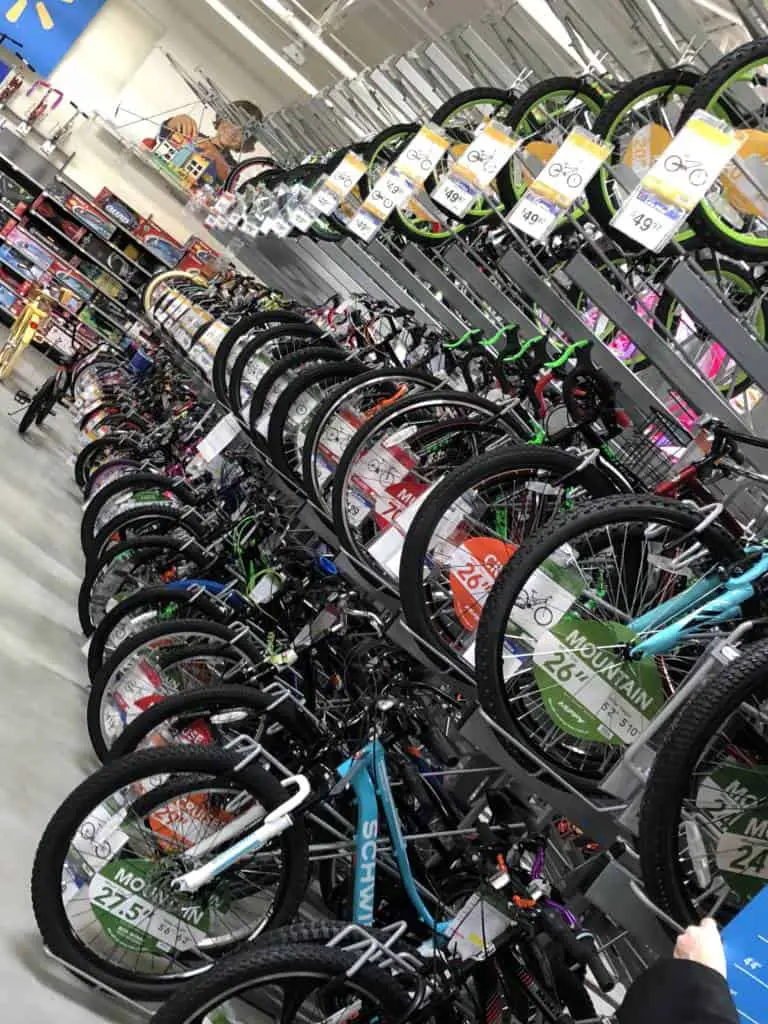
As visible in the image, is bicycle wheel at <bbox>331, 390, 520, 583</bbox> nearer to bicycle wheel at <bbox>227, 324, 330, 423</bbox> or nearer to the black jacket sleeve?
bicycle wheel at <bbox>227, 324, 330, 423</bbox>

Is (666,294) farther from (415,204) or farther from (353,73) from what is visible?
(353,73)

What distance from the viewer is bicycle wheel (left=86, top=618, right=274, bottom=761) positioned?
3479 mm

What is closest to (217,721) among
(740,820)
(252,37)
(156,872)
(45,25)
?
(156,872)

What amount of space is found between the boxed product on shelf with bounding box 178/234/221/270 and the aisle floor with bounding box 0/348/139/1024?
4862 mm

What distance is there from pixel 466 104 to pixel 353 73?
5.30 m

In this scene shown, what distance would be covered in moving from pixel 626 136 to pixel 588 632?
222 cm

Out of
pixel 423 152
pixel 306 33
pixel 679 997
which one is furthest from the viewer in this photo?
pixel 306 33

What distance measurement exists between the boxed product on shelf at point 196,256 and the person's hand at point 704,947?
11.8m

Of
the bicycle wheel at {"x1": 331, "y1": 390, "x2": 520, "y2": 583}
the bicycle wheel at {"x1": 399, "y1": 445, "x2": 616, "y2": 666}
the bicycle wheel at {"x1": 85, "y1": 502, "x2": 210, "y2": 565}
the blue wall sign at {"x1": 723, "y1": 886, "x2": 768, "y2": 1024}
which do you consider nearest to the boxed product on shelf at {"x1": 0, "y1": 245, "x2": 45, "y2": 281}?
the bicycle wheel at {"x1": 85, "y1": 502, "x2": 210, "y2": 565}

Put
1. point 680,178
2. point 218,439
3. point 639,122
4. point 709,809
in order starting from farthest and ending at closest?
point 218,439, point 639,122, point 680,178, point 709,809

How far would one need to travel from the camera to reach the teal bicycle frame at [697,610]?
2.07 m

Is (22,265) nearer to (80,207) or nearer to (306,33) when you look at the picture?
(80,207)

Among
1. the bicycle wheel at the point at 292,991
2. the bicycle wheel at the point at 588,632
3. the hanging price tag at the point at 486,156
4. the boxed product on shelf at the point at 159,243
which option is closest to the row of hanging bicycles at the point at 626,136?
the hanging price tag at the point at 486,156

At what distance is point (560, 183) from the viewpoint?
3.02m
